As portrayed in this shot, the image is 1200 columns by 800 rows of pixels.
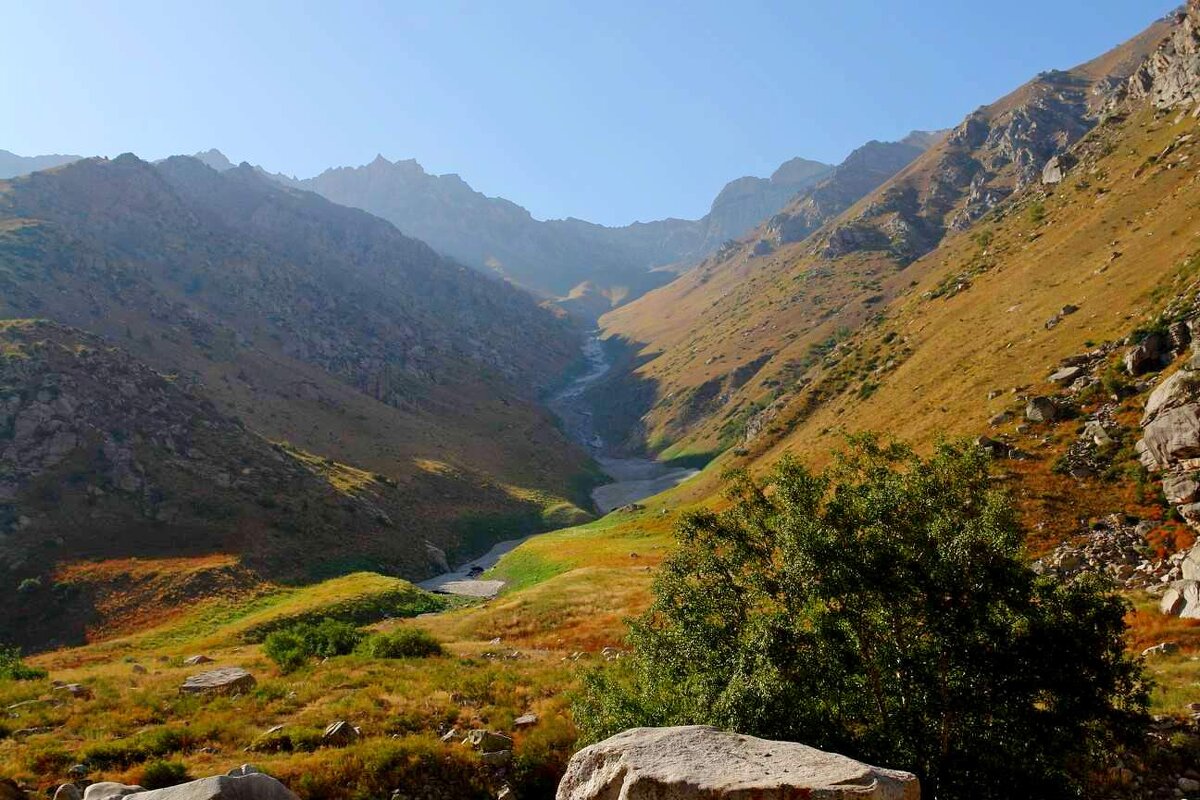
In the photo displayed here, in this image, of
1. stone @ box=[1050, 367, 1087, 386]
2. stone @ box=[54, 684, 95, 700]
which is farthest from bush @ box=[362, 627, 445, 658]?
stone @ box=[1050, 367, 1087, 386]

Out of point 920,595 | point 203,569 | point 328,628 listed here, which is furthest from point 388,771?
point 203,569

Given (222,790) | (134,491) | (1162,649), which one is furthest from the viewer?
(134,491)

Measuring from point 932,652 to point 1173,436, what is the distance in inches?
1086

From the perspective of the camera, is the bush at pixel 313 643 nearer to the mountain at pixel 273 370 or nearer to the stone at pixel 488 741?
the stone at pixel 488 741

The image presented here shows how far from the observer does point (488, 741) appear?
19.8 meters

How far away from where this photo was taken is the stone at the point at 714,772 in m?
9.52

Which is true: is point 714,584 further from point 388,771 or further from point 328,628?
point 328,628

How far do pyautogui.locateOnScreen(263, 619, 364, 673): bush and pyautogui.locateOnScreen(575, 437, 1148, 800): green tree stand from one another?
951 inches

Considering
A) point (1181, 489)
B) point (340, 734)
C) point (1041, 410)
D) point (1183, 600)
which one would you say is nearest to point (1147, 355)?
point (1041, 410)

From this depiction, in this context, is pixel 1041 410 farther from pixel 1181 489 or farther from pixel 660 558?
pixel 660 558

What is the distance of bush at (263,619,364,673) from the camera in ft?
104

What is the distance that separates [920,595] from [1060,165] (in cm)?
13352

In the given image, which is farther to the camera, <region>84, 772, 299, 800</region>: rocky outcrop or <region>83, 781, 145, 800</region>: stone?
<region>83, 781, 145, 800</region>: stone

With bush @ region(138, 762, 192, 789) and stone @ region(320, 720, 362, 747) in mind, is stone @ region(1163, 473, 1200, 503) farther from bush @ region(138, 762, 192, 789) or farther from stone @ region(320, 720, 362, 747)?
bush @ region(138, 762, 192, 789)
